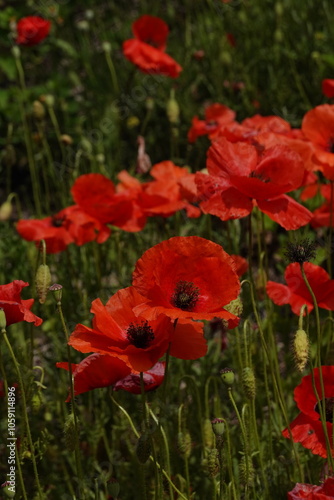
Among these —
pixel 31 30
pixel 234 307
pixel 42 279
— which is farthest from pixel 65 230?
pixel 31 30

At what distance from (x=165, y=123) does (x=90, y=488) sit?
2.39m

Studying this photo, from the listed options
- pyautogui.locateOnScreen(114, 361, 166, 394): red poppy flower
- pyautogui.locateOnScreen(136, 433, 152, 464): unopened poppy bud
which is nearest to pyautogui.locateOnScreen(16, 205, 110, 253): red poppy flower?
pyautogui.locateOnScreen(114, 361, 166, 394): red poppy flower

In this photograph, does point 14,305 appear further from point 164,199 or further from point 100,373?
point 164,199

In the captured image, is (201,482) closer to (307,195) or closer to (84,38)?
(307,195)

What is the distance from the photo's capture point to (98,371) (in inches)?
58.8

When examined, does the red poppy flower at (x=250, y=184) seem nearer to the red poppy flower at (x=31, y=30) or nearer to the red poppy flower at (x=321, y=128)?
the red poppy flower at (x=321, y=128)

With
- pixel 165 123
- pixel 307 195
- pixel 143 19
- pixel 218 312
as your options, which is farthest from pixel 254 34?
pixel 218 312

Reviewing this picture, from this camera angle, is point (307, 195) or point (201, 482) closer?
point (201, 482)

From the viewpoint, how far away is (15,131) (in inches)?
161

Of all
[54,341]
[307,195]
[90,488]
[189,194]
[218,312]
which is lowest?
[90,488]

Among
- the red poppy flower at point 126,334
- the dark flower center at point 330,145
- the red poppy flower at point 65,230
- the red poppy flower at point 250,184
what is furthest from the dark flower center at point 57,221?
the red poppy flower at point 126,334

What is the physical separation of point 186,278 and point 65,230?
37.5 inches

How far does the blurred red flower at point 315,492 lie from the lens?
1253 millimetres

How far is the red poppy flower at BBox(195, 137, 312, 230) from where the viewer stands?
63.9 inches
